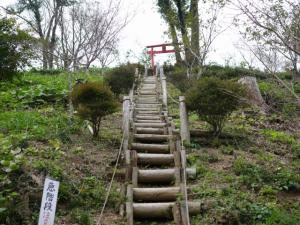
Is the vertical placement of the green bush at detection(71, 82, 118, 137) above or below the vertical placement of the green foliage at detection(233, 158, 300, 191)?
above

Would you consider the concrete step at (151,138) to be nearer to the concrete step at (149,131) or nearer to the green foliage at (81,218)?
the concrete step at (149,131)

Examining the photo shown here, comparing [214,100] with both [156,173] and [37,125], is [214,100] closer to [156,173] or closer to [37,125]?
[156,173]

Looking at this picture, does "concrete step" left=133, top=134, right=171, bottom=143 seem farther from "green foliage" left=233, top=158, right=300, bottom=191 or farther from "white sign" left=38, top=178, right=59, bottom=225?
"white sign" left=38, top=178, right=59, bottom=225

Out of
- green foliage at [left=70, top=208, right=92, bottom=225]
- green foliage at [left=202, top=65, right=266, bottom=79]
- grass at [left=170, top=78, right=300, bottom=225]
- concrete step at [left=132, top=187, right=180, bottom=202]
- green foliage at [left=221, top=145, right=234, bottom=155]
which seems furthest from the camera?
green foliage at [left=202, top=65, right=266, bottom=79]

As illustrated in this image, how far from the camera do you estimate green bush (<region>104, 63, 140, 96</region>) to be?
52.6 ft

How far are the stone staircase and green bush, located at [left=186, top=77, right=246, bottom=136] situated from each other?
0.90 m

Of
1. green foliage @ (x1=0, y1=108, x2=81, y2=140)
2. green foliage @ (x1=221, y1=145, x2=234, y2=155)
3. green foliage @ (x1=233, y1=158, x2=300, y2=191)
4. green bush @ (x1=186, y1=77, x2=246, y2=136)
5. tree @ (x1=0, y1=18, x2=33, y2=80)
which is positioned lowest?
green foliage @ (x1=233, y1=158, x2=300, y2=191)

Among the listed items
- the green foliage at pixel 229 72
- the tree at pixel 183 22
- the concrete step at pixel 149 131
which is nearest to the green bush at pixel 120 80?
the tree at pixel 183 22

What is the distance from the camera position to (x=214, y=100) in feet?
31.7

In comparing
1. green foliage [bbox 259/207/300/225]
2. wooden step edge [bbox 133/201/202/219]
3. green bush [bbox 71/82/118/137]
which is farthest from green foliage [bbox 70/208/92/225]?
green bush [bbox 71/82/118/137]

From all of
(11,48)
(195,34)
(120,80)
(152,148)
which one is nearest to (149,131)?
(152,148)

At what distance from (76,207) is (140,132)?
13.3ft

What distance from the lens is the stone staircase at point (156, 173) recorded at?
655 centimetres

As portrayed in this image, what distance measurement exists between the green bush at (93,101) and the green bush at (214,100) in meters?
1.94
